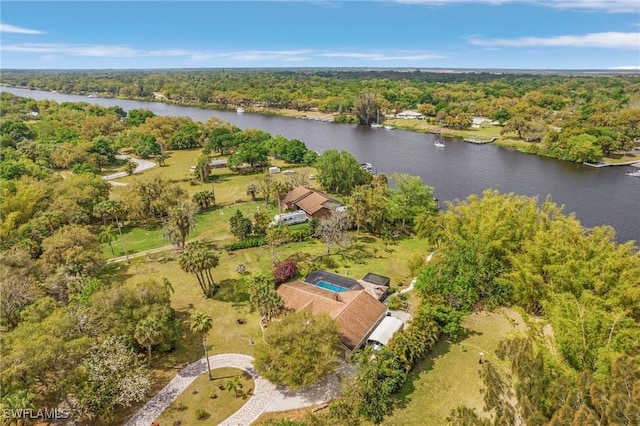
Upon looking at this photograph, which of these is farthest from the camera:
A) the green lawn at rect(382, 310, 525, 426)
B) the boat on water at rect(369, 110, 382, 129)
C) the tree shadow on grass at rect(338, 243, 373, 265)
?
the boat on water at rect(369, 110, 382, 129)

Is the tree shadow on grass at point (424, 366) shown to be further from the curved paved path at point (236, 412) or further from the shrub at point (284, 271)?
the shrub at point (284, 271)

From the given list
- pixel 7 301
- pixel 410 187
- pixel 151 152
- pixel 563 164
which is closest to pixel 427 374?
pixel 410 187

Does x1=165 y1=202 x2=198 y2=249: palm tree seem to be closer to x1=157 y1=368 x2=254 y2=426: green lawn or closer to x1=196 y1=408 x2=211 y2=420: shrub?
x1=157 y1=368 x2=254 y2=426: green lawn

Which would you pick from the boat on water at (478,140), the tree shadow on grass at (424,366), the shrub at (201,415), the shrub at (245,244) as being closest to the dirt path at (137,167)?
the shrub at (245,244)

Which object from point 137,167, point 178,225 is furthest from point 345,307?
point 137,167

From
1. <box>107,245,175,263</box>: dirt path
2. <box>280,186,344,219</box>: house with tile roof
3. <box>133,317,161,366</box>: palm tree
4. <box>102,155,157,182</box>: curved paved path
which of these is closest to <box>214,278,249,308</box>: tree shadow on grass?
<box>133,317,161,366</box>: palm tree

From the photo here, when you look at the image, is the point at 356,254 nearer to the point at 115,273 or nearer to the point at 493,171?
the point at 115,273

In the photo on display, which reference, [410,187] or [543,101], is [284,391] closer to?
[410,187]
